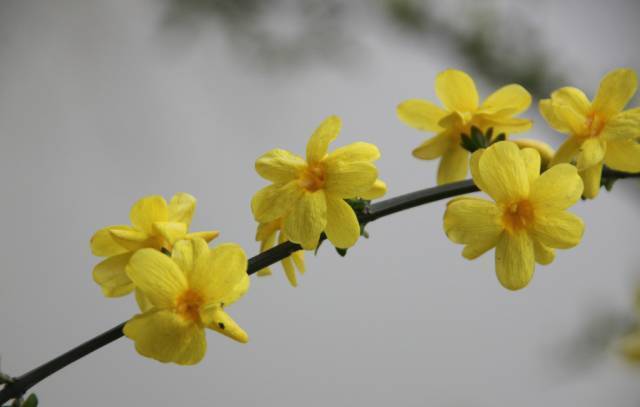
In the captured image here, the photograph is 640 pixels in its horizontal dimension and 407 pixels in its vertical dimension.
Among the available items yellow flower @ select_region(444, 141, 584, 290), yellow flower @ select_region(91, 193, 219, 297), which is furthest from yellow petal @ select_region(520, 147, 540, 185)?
yellow flower @ select_region(91, 193, 219, 297)

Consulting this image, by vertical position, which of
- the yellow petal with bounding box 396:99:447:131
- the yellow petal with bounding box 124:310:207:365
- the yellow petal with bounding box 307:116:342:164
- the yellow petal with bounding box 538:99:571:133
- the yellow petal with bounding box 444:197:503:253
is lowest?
the yellow petal with bounding box 124:310:207:365

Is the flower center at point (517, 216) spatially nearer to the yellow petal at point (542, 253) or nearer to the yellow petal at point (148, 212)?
the yellow petal at point (542, 253)

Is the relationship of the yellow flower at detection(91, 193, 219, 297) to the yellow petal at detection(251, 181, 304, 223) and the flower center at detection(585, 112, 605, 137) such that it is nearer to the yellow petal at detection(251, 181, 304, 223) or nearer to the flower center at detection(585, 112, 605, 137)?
the yellow petal at detection(251, 181, 304, 223)

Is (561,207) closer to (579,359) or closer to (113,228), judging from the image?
(113,228)

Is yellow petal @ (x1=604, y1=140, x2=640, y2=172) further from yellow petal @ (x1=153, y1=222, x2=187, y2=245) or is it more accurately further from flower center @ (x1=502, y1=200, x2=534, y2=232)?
yellow petal @ (x1=153, y1=222, x2=187, y2=245)

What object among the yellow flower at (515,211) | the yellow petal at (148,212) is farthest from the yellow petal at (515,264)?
the yellow petal at (148,212)

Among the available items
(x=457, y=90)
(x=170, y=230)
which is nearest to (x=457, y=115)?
(x=457, y=90)

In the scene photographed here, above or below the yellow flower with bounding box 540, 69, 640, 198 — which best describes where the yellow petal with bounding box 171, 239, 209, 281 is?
below
